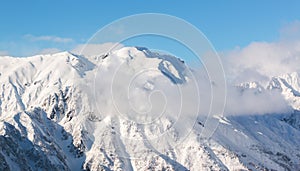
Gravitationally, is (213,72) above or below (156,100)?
below

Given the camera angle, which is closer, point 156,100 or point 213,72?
point 213,72

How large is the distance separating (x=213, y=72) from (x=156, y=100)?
78.8m

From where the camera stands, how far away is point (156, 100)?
650 ft

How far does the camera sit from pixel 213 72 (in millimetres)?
121125
